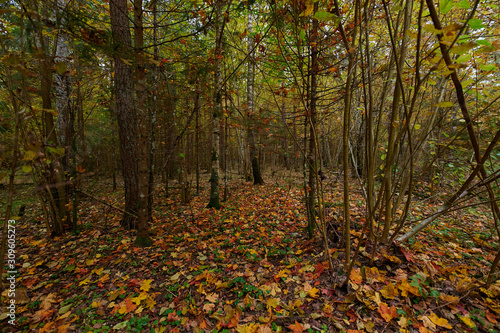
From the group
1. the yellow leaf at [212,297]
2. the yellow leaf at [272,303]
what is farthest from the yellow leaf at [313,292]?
the yellow leaf at [212,297]

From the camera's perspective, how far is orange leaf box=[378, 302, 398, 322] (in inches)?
72.1

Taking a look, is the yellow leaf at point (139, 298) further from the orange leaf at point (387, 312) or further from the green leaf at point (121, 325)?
the orange leaf at point (387, 312)

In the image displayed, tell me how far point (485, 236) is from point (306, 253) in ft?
9.97

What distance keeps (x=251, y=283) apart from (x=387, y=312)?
1.49 metres

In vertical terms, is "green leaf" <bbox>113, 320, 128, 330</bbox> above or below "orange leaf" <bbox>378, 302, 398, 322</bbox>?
below

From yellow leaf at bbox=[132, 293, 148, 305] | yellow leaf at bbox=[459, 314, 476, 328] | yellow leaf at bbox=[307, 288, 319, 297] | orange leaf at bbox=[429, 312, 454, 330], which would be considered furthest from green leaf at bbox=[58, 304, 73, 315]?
yellow leaf at bbox=[459, 314, 476, 328]

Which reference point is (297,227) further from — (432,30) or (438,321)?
(432,30)

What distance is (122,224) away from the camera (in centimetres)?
441

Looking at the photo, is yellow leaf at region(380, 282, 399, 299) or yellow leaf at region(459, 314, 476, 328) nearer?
yellow leaf at region(459, 314, 476, 328)

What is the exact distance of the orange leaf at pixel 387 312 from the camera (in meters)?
1.83

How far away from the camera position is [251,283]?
2.57m

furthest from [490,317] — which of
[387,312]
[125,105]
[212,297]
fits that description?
[125,105]

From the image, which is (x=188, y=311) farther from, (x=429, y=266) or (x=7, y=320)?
(x=429, y=266)

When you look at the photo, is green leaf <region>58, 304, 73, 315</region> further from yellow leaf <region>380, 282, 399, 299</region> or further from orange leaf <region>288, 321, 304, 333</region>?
yellow leaf <region>380, 282, 399, 299</region>
